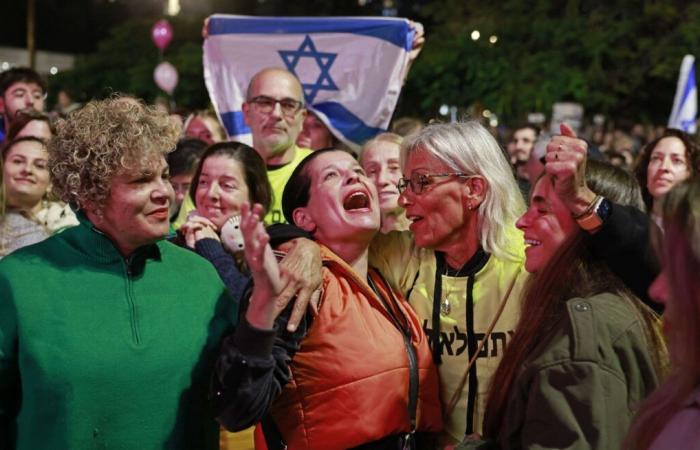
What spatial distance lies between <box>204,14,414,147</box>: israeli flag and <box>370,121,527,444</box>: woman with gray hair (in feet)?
12.0

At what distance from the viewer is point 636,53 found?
Answer: 28609 millimetres

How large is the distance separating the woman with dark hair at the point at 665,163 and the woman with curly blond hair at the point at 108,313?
4136 mm

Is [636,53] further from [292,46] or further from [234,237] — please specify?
[234,237]

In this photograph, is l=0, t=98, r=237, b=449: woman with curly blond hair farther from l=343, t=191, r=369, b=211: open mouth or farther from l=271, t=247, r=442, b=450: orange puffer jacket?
l=343, t=191, r=369, b=211: open mouth

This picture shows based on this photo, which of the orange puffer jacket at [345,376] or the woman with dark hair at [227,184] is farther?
the woman with dark hair at [227,184]

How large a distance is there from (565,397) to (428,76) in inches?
772

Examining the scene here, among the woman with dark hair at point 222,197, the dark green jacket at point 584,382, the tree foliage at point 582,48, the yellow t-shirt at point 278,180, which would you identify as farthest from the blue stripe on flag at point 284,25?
the tree foliage at point 582,48

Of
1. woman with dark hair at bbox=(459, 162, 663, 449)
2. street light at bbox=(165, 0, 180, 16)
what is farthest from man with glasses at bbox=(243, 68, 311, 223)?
street light at bbox=(165, 0, 180, 16)

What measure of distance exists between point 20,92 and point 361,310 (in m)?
5.14

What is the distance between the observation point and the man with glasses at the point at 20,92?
780 centimetres

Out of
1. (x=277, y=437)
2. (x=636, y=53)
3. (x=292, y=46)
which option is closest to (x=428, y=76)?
(x=636, y=53)

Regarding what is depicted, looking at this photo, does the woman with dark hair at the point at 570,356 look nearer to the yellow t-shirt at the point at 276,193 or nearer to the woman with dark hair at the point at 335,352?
the woman with dark hair at the point at 335,352

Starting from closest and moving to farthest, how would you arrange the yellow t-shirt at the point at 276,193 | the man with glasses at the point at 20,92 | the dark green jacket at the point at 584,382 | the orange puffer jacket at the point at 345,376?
1. the dark green jacket at the point at 584,382
2. the orange puffer jacket at the point at 345,376
3. the yellow t-shirt at the point at 276,193
4. the man with glasses at the point at 20,92

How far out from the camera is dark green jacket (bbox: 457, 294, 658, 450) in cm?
270
